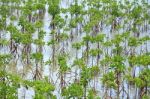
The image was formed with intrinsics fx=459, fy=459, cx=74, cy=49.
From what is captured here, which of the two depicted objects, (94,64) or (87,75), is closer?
(87,75)

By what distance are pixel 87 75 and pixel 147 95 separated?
2.29 metres

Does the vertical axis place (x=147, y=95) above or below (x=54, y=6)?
below

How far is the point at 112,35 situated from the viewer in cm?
2498

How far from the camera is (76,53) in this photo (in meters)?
21.5

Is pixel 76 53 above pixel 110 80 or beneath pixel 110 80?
beneath

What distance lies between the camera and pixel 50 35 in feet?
78.5

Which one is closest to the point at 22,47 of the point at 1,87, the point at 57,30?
the point at 57,30

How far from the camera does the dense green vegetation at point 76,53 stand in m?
16.6

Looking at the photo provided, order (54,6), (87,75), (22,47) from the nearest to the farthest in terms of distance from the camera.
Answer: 1. (87,75)
2. (22,47)
3. (54,6)

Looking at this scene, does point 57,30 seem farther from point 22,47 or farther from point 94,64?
point 94,64

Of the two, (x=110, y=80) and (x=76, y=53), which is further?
(x=76, y=53)

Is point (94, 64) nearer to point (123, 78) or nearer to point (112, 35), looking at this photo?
point (123, 78)

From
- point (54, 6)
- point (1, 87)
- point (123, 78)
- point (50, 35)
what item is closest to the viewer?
point (1, 87)

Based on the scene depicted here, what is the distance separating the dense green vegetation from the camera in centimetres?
1661
